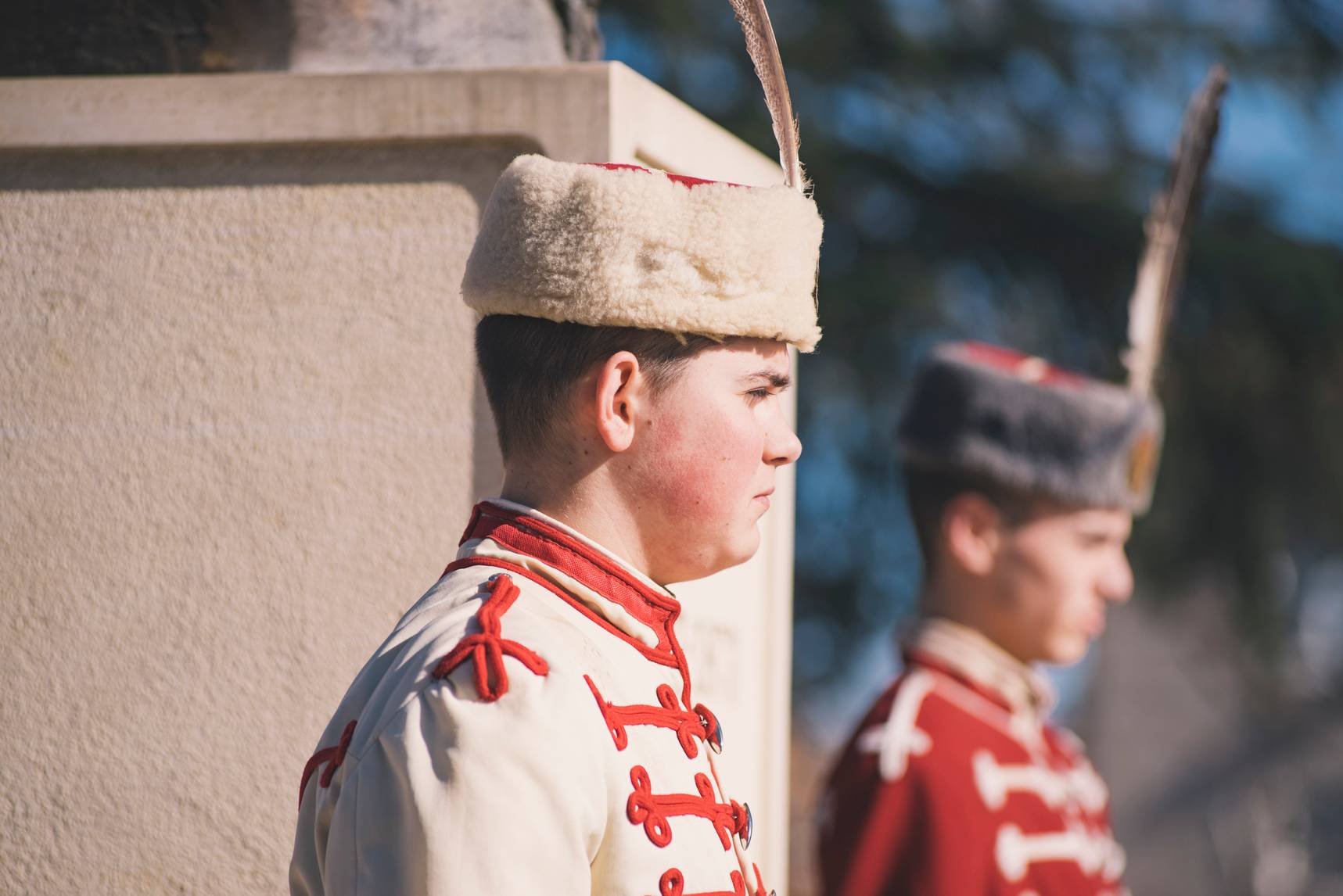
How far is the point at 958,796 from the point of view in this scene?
3.52 metres

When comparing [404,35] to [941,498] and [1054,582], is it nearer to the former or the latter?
[941,498]

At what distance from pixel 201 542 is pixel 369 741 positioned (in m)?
0.94

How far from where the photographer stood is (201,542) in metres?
2.52

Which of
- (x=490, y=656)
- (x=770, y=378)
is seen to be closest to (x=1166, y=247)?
(x=770, y=378)

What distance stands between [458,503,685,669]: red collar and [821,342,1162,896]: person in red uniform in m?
1.68

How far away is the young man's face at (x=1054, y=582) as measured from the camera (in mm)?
3859

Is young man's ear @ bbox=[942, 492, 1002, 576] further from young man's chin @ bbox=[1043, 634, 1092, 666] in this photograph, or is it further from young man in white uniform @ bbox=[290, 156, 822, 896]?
young man in white uniform @ bbox=[290, 156, 822, 896]

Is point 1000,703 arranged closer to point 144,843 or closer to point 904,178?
point 144,843

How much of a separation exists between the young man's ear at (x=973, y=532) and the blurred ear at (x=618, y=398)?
6.96ft

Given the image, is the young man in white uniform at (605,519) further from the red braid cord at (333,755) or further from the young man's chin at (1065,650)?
the young man's chin at (1065,650)

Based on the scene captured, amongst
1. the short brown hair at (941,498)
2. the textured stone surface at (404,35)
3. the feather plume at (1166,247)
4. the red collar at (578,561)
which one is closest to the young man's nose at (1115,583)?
the short brown hair at (941,498)

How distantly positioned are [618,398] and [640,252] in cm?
17

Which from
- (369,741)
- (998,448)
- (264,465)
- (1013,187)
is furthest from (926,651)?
(1013,187)

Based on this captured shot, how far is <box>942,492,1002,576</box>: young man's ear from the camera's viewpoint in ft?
12.9
